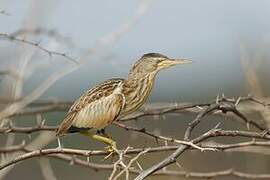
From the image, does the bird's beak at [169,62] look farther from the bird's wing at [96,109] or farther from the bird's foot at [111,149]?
the bird's foot at [111,149]

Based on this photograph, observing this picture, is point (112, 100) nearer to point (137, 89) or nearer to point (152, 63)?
point (137, 89)

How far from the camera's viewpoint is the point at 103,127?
2.44 meters

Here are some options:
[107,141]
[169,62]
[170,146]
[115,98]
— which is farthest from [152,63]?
[170,146]

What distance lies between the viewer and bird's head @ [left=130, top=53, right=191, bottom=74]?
2559 mm

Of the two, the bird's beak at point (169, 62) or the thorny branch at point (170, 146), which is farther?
the bird's beak at point (169, 62)

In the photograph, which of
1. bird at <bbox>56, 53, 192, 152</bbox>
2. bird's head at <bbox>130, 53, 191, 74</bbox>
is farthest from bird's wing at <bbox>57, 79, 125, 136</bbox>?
bird's head at <bbox>130, 53, 191, 74</bbox>

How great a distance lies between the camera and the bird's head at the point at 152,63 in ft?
8.39

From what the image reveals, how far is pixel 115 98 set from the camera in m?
2.46

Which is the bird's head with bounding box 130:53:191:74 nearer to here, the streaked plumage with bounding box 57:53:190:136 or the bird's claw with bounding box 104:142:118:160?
the streaked plumage with bounding box 57:53:190:136

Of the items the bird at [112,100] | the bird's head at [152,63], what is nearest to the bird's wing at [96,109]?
the bird at [112,100]

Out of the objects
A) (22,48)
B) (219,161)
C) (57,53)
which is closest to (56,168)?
(219,161)

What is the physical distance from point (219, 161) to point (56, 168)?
6.73 ft

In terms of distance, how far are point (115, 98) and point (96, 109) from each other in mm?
71

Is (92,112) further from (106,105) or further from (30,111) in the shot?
(30,111)
